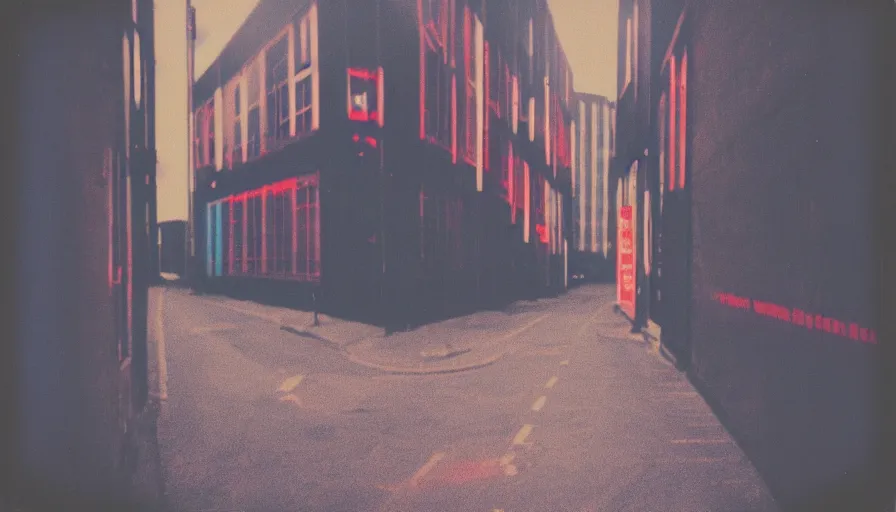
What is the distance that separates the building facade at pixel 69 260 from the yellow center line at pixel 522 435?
2.98 meters

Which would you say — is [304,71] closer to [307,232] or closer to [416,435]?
[307,232]

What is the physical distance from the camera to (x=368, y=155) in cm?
940

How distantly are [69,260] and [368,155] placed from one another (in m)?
6.66

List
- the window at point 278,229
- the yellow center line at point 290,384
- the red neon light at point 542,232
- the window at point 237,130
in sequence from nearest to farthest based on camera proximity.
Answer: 1. the window at point 237,130
2. the window at point 278,229
3. the yellow center line at point 290,384
4. the red neon light at point 542,232

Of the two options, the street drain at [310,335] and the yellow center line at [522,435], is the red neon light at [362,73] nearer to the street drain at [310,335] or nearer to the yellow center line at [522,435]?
the street drain at [310,335]

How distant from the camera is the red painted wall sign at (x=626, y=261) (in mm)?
14625

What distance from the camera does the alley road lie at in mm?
3764

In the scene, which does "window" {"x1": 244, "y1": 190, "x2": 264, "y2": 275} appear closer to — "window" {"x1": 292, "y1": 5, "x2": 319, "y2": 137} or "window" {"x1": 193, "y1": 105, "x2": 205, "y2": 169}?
"window" {"x1": 193, "y1": 105, "x2": 205, "y2": 169}

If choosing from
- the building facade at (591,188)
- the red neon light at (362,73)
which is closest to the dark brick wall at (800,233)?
the red neon light at (362,73)

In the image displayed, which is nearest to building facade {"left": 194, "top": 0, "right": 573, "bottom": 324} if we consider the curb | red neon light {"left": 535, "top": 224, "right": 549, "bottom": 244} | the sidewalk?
the sidewalk

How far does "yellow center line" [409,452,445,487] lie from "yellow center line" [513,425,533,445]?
2.40 ft

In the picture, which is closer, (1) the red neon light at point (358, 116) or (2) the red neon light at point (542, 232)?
(1) the red neon light at point (358, 116)

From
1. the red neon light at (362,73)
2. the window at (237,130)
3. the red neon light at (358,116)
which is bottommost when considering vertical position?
the window at (237,130)

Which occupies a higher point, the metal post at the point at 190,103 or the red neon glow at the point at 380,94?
the red neon glow at the point at 380,94
